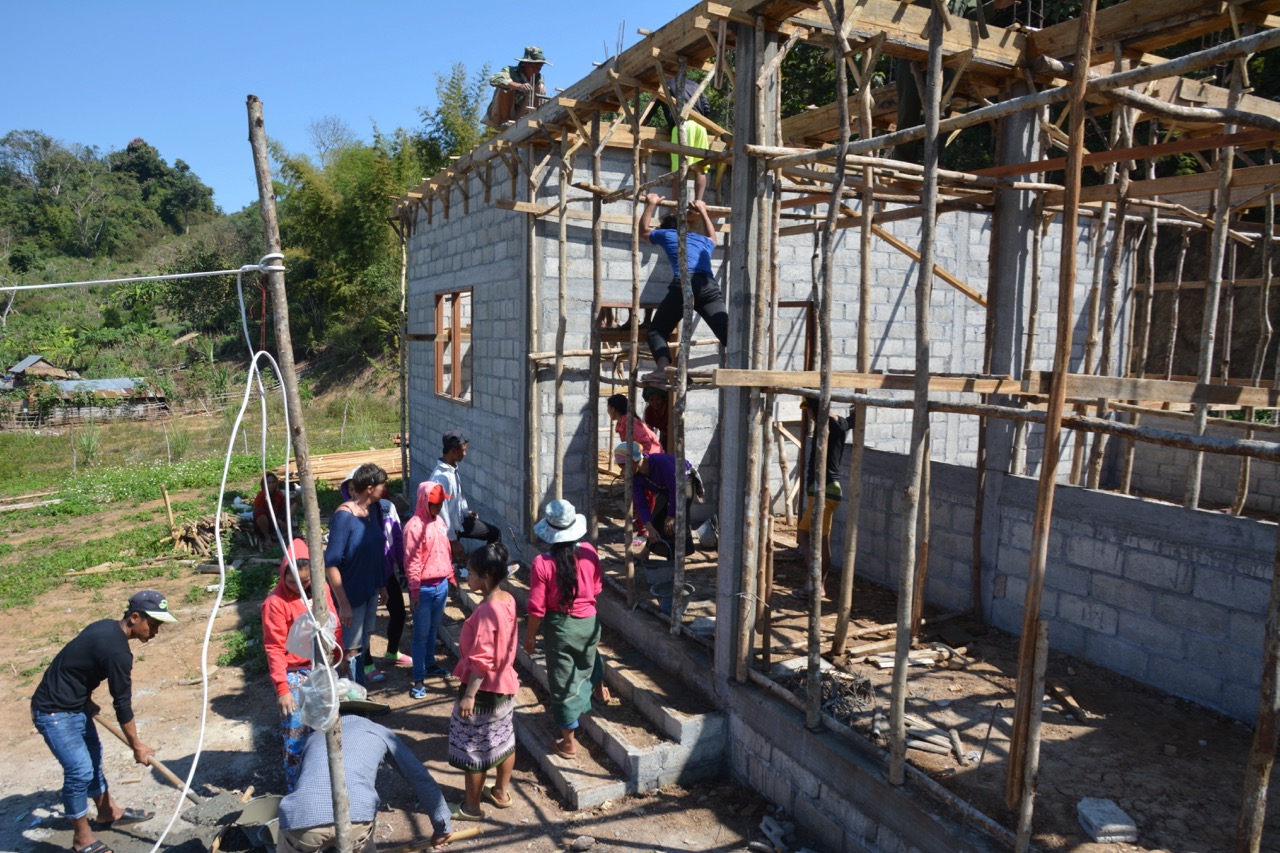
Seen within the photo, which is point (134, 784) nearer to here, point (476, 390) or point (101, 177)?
point (476, 390)

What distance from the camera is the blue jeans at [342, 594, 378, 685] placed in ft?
20.3

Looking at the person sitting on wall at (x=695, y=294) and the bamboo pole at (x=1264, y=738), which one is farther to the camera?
the person sitting on wall at (x=695, y=294)

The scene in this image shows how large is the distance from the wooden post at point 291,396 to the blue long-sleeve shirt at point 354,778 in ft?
1.33

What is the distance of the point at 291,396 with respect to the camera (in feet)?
9.84

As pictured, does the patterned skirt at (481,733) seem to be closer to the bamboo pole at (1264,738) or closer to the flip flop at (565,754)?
the flip flop at (565,754)

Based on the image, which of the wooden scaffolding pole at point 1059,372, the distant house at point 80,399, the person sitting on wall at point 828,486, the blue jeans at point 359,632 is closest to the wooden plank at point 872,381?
the wooden scaffolding pole at point 1059,372

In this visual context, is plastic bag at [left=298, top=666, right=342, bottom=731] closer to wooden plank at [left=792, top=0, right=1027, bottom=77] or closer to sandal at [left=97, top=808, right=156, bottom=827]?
sandal at [left=97, top=808, right=156, bottom=827]

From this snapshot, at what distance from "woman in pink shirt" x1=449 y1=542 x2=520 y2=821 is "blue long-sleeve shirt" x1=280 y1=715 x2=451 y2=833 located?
1.40 feet

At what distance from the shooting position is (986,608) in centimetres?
627

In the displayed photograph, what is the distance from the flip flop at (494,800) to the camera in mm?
5078

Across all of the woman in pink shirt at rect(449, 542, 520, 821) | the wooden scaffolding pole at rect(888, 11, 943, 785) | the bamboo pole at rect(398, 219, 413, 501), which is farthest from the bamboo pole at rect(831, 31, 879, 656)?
the bamboo pole at rect(398, 219, 413, 501)

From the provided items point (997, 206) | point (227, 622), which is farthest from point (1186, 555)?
point (227, 622)

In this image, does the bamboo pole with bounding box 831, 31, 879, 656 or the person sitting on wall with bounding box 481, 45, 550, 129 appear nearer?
the bamboo pole with bounding box 831, 31, 879, 656

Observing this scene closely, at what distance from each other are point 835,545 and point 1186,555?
11.0 feet
